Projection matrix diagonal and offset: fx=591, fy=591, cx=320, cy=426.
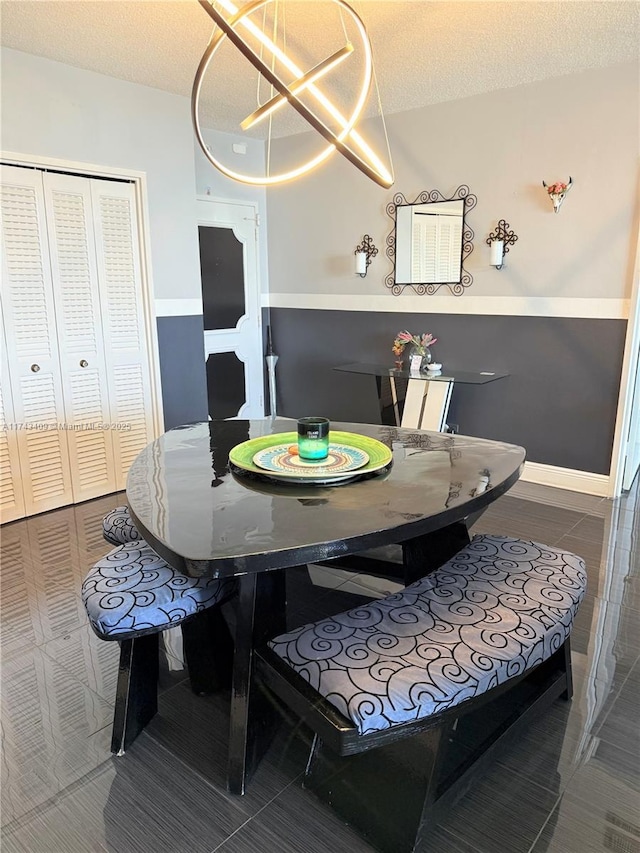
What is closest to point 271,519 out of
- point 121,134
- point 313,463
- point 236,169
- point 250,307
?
point 313,463

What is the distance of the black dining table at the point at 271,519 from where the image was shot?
1416 millimetres

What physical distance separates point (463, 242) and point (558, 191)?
69cm

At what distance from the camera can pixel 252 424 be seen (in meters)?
2.61

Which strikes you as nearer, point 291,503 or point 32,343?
point 291,503

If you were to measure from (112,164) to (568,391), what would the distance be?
317 cm

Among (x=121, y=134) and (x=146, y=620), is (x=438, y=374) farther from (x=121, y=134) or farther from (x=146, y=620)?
(x=146, y=620)

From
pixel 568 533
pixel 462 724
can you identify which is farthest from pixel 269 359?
pixel 462 724

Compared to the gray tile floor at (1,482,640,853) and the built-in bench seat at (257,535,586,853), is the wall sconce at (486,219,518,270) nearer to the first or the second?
the gray tile floor at (1,482,640,853)

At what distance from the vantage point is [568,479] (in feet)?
12.7

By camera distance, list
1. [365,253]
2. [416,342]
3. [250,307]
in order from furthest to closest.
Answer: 1. [250,307]
2. [365,253]
3. [416,342]

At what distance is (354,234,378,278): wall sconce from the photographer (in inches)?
177

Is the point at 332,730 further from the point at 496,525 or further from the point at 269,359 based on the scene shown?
the point at 269,359

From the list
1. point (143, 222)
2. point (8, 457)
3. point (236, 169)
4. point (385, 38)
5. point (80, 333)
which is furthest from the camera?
point (236, 169)

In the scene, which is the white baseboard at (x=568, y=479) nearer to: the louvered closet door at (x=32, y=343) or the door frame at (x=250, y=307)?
the door frame at (x=250, y=307)
